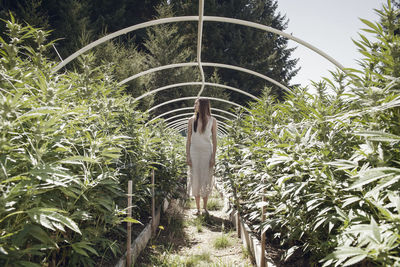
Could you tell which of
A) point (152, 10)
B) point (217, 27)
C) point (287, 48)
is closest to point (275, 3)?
point (287, 48)

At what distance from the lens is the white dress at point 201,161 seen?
5043mm

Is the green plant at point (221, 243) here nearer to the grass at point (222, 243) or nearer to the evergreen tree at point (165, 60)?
the grass at point (222, 243)

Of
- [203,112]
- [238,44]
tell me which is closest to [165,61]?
[238,44]

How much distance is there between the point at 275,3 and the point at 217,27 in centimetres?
816

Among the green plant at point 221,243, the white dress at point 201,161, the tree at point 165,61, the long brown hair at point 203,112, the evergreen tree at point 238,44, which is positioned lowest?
the green plant at point 221,243

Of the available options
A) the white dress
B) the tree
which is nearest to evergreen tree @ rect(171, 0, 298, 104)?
the tree

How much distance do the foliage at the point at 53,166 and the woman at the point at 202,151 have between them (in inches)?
62.5

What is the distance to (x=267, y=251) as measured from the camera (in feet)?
9.37

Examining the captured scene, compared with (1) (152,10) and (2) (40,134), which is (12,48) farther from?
(1) (152,10)

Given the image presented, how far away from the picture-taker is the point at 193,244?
3.97 m

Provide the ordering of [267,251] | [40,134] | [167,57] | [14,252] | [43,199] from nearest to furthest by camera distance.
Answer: [14,252], [40,134], [43,199], [267,251], [167,57]

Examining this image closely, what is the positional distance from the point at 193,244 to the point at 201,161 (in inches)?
59.6

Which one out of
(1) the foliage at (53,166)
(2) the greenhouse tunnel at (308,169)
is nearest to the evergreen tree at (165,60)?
(2) the greenhouse tunnel at (308,169)

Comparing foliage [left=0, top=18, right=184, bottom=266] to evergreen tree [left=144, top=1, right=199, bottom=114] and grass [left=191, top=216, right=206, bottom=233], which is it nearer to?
grass [left=191, top=216, right=206, bottom=233]
